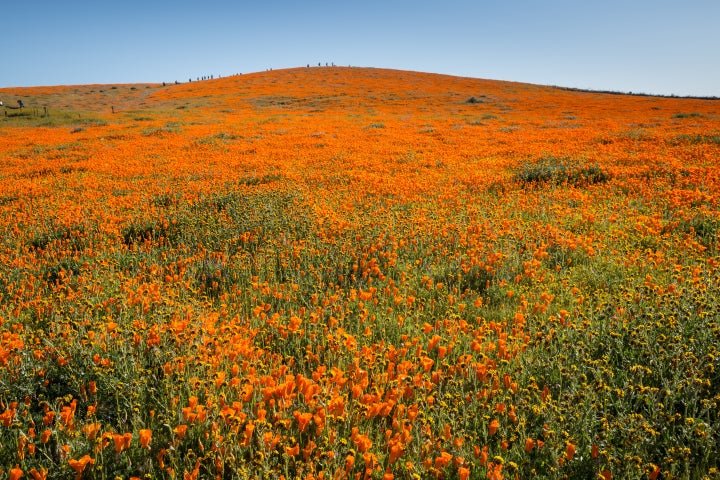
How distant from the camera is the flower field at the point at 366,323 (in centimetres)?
264

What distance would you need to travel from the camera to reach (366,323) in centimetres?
443

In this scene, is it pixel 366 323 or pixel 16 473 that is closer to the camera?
pixel 16 473

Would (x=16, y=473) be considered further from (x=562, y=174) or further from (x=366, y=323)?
(x=562, y=174)

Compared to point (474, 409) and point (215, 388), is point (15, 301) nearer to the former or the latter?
point (215, 388)

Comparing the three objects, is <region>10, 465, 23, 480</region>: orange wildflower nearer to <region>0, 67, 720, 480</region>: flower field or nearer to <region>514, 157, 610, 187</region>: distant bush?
<region>0, 67, 720, 480</region>: flower field

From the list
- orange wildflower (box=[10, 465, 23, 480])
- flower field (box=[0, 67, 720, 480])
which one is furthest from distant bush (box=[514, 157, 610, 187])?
orange wildflower (box=[10, 465, 23, 480])

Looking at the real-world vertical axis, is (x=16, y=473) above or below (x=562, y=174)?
below

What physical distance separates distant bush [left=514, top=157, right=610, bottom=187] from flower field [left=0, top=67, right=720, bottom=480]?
8cm

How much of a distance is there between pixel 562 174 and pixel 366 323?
30.2 ft

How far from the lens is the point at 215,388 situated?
3195 millimetres

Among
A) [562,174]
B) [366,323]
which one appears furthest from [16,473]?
[562,174]

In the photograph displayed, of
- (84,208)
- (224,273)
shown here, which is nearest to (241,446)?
(224,273)

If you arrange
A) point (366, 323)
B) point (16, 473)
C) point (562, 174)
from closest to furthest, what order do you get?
point (16, 473)
point (366, 323)
point (562, 174)

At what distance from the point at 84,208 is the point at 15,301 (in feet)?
16.0
